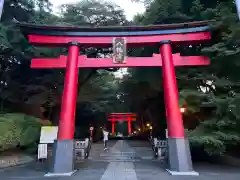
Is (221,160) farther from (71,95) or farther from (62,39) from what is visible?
(62,39)

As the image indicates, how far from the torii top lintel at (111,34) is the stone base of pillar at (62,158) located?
482 cm

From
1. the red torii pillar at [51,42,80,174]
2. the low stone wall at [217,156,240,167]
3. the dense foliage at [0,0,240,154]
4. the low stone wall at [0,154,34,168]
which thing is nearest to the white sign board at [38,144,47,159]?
the low stone wall at [0,154,34,168]

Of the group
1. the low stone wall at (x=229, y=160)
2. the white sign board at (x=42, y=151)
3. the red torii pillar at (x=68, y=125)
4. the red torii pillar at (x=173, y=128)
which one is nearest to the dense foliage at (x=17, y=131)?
the white sign board at (x=42, y=151)

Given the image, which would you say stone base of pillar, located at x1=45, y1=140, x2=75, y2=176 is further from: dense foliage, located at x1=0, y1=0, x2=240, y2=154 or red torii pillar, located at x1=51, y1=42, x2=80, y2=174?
dense foliage, located at x1=0, y1=0, x2=240, y2=154

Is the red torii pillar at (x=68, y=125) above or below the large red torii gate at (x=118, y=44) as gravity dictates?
below

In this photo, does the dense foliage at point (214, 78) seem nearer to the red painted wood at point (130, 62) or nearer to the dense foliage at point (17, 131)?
the red painted wood at point (130, 62)

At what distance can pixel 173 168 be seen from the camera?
8.80 m

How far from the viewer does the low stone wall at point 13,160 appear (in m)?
10.9

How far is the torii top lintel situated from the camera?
1066cm

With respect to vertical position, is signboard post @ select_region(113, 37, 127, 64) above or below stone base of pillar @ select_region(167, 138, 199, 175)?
above

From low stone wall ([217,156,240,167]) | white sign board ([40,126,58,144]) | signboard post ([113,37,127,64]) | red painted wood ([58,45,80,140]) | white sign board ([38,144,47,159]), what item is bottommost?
low stone wall ([217,156,240,167])

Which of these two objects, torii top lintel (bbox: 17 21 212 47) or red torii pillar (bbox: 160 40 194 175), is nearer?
red torii pillar (bbox: 160 40 194 175)

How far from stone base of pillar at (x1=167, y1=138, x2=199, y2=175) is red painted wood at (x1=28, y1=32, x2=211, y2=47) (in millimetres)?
4733

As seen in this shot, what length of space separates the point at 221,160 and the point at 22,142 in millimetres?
10191
